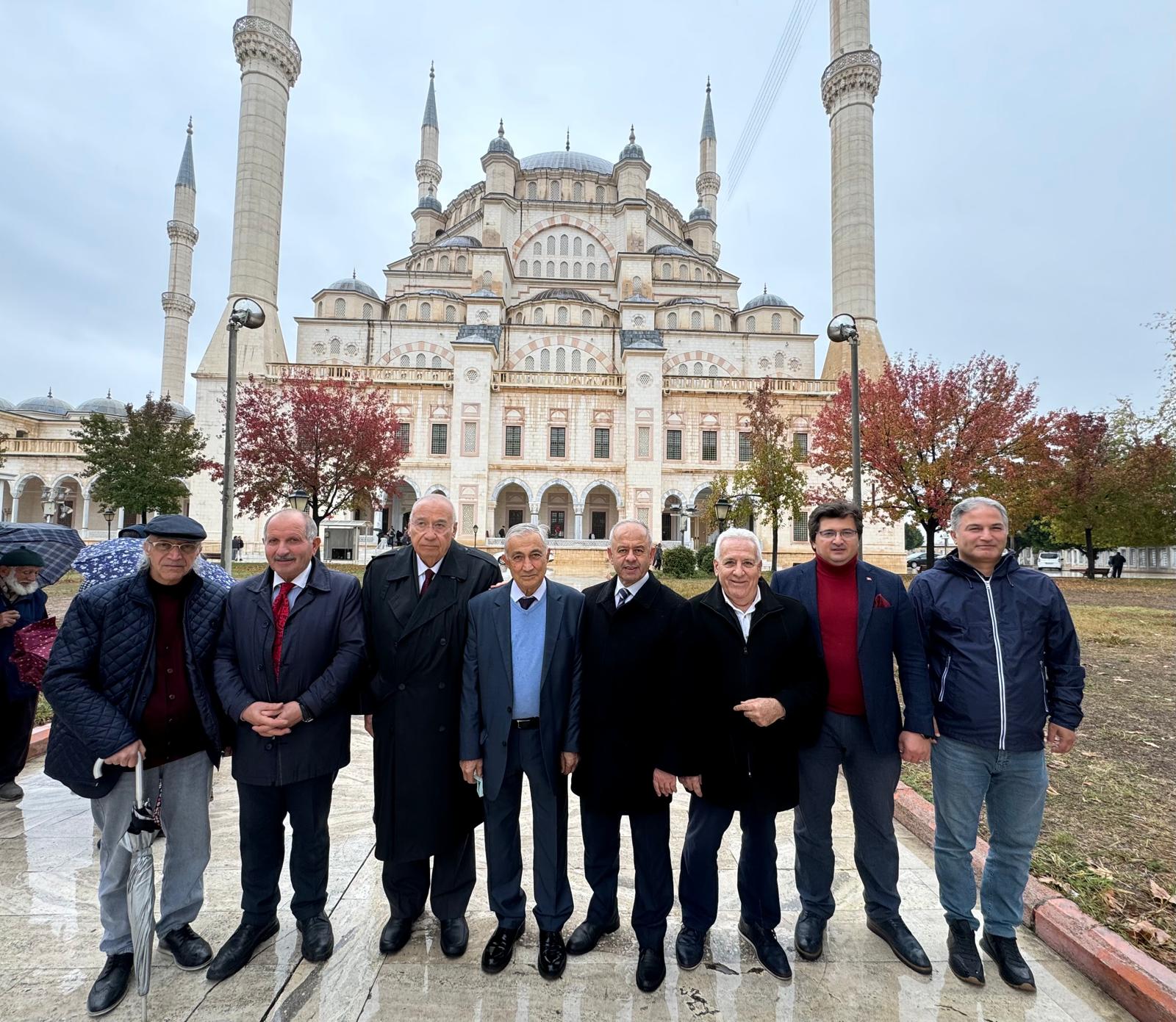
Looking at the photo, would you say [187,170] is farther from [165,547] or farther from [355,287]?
[165,547]

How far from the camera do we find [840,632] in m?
3.25

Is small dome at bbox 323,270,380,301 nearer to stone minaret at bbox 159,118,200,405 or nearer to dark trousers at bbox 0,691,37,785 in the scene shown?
stone minaret at bbox 159,118,200,405

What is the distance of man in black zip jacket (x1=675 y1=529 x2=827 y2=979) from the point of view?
2.99m

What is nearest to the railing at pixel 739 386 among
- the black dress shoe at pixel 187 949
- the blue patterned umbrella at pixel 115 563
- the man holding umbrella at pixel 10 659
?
the man holding umbrella at pixel 10 659

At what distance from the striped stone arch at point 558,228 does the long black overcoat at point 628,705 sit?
1946 inches

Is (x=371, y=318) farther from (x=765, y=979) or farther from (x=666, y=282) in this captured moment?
(x=765, y=979)

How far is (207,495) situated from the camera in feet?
109

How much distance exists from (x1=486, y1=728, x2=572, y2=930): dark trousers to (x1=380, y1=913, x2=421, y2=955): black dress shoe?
470mm

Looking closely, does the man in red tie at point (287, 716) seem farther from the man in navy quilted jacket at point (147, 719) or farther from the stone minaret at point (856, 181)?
the stone minaret at point (856, 181)

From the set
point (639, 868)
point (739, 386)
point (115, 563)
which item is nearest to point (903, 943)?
point (639, 868)

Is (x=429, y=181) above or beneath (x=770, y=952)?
above

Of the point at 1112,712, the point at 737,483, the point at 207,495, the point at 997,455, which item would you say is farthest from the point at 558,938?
the point at 207,495

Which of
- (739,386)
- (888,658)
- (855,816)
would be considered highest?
(739,386)

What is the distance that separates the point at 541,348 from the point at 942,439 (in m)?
27.2
